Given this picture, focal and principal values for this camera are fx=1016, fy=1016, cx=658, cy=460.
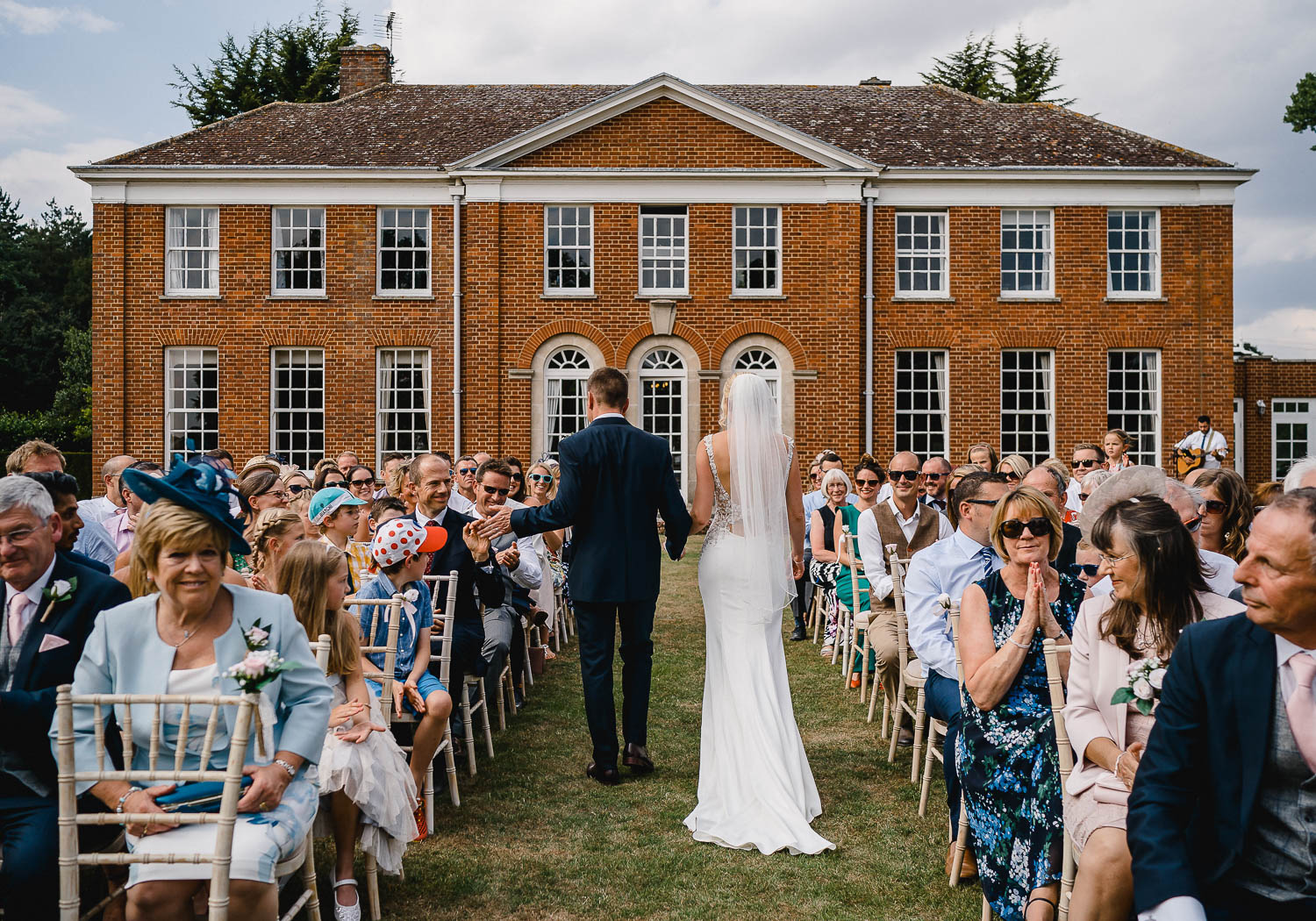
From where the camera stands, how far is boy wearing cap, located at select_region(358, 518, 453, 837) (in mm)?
5297

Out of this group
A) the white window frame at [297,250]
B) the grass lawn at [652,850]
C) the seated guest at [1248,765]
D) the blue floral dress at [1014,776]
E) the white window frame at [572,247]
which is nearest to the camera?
the seated guest at [1248,765]

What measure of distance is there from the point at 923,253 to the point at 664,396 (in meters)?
6.33

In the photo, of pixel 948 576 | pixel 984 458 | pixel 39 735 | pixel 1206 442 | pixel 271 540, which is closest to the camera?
pixel 39 735

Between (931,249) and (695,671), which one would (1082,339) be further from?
(695,671)

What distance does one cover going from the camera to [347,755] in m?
4.30

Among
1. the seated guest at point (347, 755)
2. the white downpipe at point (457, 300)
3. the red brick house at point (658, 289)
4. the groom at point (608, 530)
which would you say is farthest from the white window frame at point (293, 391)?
the seated guest at point (347, 755)

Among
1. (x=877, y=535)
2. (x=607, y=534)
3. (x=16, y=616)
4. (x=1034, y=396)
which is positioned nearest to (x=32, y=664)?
(x=16, y=616)

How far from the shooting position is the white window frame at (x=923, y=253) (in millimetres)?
21766

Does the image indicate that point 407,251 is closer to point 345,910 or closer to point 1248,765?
point 345,910

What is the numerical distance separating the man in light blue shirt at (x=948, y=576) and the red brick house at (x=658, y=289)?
52.3 feet

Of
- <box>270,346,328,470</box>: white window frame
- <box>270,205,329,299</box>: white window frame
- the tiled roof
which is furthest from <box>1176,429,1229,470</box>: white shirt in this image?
<box>270,205,329,299</box>: white window frame

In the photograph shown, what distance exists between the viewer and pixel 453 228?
70.4 ft

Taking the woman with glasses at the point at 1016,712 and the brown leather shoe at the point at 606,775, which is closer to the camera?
the woman with glasses at the point at 1016,712

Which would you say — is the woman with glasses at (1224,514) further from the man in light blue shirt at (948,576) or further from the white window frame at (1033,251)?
the white window frame at (1033,251)
